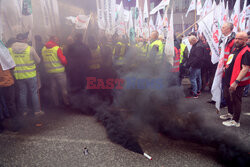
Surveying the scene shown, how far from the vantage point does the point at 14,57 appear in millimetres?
3760

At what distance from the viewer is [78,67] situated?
5.08 meters

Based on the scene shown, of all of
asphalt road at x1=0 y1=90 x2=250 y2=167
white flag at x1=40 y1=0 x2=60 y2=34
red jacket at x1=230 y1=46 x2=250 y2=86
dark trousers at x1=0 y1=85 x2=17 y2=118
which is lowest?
asphalt road at x1=0 y1=90 x2=250 y2=167

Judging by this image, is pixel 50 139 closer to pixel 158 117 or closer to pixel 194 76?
pixel 158 117

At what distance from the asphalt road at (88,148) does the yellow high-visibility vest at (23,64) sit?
1090 mm

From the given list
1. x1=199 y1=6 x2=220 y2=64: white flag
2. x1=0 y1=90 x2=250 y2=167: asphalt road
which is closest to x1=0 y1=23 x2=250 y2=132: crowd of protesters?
x1=199 y1=6 x2=220 y2=64: white flag

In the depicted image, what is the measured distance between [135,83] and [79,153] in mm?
2557

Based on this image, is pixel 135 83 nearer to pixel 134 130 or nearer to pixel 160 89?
pixel 160 89

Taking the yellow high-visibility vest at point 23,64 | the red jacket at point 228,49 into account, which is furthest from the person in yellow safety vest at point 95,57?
the red jacket at point 228,49

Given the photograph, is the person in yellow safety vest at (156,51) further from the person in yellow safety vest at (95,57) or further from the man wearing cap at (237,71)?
the man wearing cap at (237,71)

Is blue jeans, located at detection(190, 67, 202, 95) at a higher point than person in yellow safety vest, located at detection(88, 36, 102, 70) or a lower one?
lower

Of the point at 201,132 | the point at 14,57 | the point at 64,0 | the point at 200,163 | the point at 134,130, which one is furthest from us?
the point at 64,0

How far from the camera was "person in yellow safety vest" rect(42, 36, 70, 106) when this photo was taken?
4293 mm

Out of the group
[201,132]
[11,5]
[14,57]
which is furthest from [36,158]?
[11,5]

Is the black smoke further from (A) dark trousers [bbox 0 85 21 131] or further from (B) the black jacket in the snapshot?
(A) dark trousers [bbox 0 85 21 131]
